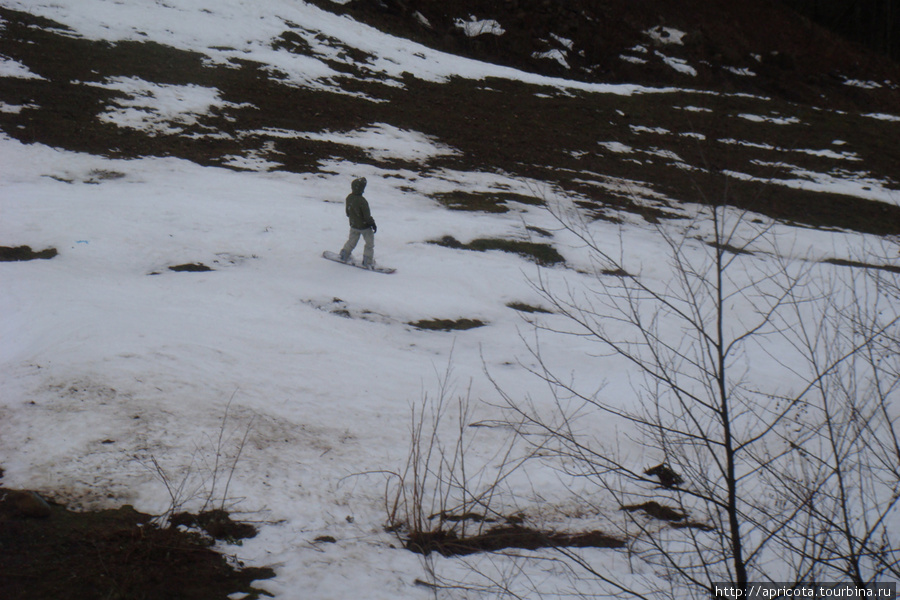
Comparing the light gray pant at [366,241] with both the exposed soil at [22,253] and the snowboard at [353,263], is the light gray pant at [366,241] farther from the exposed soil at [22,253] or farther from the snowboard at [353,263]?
the exposed soil at [22,253]

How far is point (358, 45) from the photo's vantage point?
2409 cm

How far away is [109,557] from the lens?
3619mm

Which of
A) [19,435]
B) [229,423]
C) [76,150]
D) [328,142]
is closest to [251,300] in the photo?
[229,423]

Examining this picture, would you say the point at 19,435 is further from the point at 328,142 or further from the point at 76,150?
the point at 328,142

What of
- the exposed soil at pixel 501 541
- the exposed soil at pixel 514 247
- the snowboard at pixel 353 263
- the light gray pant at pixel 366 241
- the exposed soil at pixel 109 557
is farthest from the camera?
the exposed soil at pixel 514 247

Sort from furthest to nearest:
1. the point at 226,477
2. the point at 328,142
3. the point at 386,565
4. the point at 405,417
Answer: the point at 328,142 < the point at 405,417 < the point at 226,477 < the point at 386,565

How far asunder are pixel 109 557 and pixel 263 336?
406 cm

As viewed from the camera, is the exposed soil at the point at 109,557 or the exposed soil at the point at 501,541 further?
the exposed soil at the point at 501,541

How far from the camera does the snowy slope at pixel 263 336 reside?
4543 millimetres

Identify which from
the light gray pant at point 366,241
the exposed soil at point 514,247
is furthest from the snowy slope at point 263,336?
the light gray pant at point 366,241

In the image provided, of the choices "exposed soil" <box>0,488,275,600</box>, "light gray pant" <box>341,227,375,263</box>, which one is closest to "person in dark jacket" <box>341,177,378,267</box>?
"light gray pant" <box>341,227,375,263</box>

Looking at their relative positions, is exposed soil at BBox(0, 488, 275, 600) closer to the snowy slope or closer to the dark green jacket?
the snowy slope

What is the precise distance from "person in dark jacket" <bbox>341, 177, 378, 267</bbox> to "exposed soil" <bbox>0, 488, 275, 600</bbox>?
6208mm

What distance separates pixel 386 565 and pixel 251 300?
5246mm
